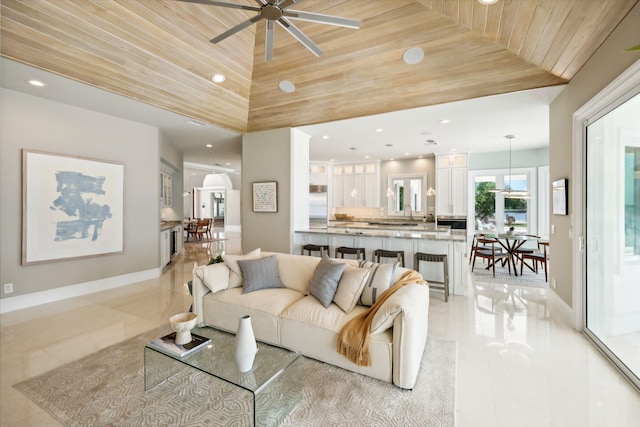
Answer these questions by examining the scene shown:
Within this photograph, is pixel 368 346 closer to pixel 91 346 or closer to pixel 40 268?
pixel 91 346

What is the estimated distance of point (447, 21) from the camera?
2.90m

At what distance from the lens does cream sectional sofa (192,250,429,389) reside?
6.84 feet

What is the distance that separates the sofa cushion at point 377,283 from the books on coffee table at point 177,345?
1368 mm

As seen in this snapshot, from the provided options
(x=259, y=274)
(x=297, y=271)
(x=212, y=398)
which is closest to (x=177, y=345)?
(x=212, y=398)

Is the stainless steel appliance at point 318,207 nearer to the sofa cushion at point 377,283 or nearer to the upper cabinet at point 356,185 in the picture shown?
the upper cabinet at point 356,185

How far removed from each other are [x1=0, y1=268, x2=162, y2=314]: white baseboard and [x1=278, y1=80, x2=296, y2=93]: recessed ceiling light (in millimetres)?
4115

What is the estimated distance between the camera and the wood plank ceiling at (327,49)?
256cm

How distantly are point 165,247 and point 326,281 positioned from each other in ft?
16.4

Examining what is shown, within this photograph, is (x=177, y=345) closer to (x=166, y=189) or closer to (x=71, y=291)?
(x=71, y=291)

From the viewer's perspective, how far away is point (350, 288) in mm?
2615

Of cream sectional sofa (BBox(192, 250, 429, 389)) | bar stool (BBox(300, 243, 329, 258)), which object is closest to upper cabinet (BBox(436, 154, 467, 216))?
bar stool (BBox(300, 243, 329, 258))

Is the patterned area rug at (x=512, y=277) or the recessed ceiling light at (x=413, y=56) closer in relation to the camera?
the recessed ceiling light at (x=413, y=56)

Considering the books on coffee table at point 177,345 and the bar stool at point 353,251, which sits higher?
the bar stool at point 353,251

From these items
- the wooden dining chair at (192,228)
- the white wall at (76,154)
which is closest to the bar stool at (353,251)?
the white wall at (76,154)
